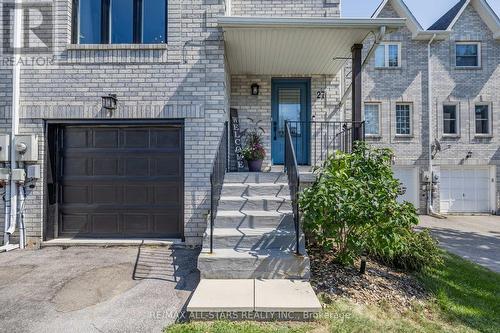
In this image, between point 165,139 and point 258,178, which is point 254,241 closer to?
point 258,178

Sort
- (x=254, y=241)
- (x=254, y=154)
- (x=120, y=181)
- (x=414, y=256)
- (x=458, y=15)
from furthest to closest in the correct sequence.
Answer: (x=458, y=15) → (x=254, y=154) → (x=120, y=181) → (x=414, y=256) → (x=254, y=241)

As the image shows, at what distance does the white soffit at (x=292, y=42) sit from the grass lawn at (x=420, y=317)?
391 centimetres

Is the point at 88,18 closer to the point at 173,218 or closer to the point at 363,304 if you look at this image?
the point at 173,218

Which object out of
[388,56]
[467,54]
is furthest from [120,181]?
[467,54]

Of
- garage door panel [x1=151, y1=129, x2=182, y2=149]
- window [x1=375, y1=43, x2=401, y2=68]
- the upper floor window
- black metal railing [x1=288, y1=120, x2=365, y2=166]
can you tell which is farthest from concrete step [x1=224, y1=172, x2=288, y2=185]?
window [x1=375, y1=43, x2=401, y2=68]

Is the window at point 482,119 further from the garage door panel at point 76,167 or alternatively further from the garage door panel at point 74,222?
the garage door panel at point 74,222

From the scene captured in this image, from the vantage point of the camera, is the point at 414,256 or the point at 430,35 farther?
the point at 430,35

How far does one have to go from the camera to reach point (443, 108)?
11711 mm

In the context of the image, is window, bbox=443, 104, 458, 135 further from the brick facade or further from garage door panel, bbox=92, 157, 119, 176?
garage door panel, bbox=92, 157, 119, 176

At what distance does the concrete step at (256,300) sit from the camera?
286 centimetres

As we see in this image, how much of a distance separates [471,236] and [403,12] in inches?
347

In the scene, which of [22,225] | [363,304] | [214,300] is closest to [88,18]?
[22,225]

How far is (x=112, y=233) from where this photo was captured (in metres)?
5.40

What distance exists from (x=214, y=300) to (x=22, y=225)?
4043 mm
